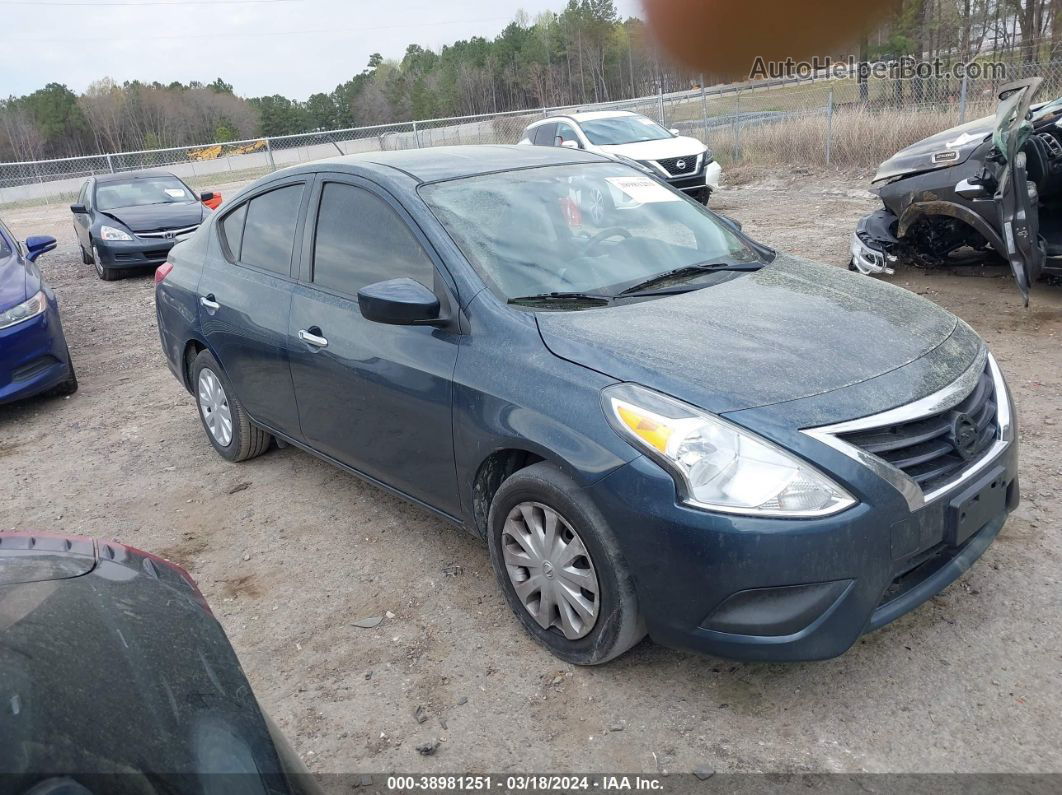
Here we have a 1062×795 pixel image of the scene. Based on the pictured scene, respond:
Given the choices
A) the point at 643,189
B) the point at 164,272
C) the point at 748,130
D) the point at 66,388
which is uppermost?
the point at 748,130

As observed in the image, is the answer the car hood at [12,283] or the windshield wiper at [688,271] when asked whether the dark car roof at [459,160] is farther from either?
the car hood at [12,283]

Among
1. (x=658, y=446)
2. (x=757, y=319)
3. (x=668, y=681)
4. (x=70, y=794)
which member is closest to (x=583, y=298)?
(x=757, y=319)

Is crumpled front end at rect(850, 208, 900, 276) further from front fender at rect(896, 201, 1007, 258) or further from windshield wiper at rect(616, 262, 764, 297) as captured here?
windshield wiper at rect(616, 262, 764, 297)

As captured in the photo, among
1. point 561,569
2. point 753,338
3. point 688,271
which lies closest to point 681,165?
point 688,271

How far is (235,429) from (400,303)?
7.46ft

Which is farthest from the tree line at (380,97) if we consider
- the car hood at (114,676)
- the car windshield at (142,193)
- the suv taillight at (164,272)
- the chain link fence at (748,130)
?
the car hood at (114,676)

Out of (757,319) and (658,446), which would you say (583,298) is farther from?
(658,446)

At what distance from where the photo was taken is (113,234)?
1203 centimetres

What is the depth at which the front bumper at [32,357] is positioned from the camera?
20.2ft

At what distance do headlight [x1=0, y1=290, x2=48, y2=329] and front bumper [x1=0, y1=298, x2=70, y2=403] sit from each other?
36 millimetres

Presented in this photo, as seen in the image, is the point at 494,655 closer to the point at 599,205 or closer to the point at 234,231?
the point at 599,205

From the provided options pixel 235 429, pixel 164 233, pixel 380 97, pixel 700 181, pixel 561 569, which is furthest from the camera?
pixel 380 97

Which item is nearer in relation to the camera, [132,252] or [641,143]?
[132,252]

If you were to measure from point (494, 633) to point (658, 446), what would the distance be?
1.16 m
